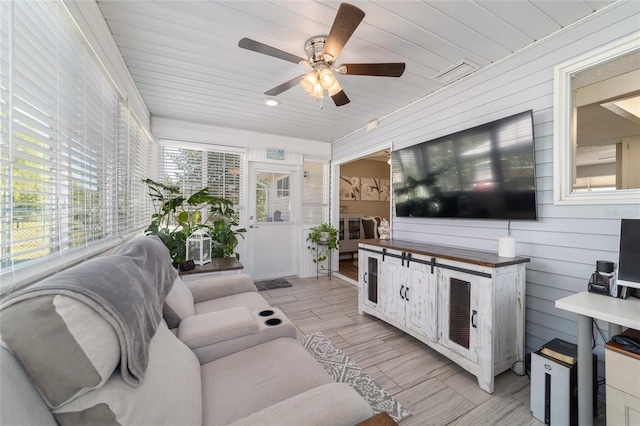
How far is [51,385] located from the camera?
61 cm

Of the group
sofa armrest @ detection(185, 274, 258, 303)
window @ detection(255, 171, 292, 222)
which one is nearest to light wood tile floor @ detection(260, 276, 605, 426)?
sofa armrest @ detection(185, 274, 258, 303)

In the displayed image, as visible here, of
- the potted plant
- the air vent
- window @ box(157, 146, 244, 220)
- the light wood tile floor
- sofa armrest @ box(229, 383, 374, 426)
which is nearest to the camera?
sofa armrest @ box(229, 383, 374, 426)

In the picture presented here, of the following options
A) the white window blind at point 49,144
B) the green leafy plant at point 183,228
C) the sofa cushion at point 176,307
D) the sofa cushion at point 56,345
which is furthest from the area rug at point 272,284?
the sofa cushion at point 56,345

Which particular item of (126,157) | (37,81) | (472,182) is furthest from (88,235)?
(472,182)

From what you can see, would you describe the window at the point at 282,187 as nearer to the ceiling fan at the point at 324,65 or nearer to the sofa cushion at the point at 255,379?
the ceiling fan at the point at 324,65

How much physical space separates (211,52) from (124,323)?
2265 mm

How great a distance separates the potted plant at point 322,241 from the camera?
4.75m

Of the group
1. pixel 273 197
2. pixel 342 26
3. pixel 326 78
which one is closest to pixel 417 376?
pixel 326 78

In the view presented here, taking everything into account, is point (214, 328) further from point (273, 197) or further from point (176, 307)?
point (273, 197)

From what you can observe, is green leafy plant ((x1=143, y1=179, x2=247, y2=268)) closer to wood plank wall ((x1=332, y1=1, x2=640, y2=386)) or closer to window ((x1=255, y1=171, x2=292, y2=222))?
window ((x1=255, y1=171, x2=292, y2=222))

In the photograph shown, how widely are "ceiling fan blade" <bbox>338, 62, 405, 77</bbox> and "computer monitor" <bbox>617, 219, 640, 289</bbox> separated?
1.76m

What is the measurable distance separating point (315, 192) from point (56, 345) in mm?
4543

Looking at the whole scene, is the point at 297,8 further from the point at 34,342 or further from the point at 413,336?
the point at 413,336

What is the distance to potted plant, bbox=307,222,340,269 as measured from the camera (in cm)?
475
